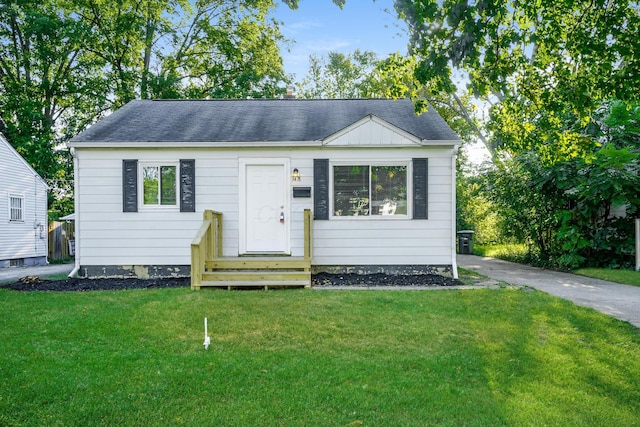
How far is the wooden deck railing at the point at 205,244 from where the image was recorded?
783 cm

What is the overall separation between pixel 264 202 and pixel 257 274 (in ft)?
6.60

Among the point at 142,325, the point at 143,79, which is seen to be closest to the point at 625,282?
the point at 142,325

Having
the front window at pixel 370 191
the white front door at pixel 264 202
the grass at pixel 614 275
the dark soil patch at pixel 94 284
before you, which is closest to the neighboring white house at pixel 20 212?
the dark soil patch at pixel 94 284

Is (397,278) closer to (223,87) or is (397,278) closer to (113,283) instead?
(113,283)

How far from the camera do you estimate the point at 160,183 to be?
31.1 feet

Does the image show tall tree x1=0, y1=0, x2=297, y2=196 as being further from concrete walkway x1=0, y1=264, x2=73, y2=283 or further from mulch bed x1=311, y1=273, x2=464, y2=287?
mulch bed x1=311, y1=273, x2=464, y2=287

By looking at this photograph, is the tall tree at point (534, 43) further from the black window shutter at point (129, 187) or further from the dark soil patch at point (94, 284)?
the black window shutter at point (129, 187)

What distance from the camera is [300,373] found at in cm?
393

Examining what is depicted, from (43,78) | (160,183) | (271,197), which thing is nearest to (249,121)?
(271,197)

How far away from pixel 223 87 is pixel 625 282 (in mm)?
16437

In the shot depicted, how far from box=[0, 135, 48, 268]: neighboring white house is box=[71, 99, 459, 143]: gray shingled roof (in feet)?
23.3

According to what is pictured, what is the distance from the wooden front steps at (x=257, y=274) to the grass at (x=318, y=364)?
1315 millimetres

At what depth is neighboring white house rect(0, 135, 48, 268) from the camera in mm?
15383

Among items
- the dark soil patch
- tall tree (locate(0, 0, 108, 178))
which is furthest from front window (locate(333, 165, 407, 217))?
tall tree (locate(0, 0, 108, 178))
